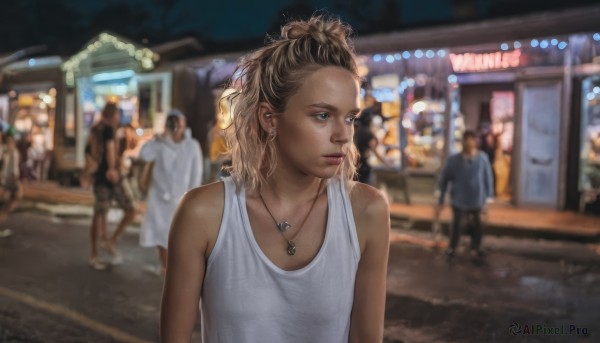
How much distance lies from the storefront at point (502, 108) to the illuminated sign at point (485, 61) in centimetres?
2

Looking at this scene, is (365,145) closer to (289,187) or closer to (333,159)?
(289,187)

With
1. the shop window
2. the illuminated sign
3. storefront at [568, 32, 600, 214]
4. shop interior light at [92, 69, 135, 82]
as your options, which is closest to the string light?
shop interior light at [92, 69, 135, 82]

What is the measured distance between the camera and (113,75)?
69.1ft

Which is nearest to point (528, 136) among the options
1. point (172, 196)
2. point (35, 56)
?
point (172, 196)

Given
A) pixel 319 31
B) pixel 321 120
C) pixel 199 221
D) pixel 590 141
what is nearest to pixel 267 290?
pixel 199 221

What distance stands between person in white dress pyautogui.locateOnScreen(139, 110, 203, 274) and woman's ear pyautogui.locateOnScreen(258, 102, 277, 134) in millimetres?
5421

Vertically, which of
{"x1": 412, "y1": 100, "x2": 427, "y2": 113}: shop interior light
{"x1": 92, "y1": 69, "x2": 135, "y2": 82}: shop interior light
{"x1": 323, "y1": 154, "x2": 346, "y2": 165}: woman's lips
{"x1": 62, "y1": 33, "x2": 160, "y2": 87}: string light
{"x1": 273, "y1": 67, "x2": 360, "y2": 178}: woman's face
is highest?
{"x1": 62, "y1": 33, "x2": 160, "y2": 87}: string light

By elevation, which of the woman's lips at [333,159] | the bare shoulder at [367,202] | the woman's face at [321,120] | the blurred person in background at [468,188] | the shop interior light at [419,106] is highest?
the shop interior light at [419,106]

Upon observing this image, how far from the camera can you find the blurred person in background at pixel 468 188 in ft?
28.8

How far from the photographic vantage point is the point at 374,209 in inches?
71.7

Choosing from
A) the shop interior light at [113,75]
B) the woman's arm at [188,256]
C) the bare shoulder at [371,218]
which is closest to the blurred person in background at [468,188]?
the bare shoulder at [371,218]

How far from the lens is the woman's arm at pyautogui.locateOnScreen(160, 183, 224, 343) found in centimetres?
172

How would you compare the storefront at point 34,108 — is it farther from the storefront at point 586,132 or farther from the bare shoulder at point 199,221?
the bare shoulder at point 199,221

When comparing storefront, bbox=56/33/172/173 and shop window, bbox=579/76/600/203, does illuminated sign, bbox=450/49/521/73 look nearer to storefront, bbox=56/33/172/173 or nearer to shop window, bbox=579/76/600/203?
shop window, bbox=579/76/600/203
